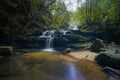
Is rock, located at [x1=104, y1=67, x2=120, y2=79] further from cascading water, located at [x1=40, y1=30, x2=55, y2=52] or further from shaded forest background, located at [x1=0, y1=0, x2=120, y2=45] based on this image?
cascading water, located at [x1=40, y1=30, x2=55, y2=52]

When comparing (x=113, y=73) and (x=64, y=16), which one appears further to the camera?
(x=64, y=16)

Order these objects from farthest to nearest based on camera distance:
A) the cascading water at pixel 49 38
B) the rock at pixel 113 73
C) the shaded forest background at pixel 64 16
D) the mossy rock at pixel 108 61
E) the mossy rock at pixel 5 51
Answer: the cascading water at pixel 49 38
the shaded forest background at pixel 64 16
the mossy rock at pixel 5 51
the mossy rock at pixel 108 61
the rock at pixel 113 73

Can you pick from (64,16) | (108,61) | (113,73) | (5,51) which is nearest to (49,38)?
(64,16)

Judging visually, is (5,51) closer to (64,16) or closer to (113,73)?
(113,73)

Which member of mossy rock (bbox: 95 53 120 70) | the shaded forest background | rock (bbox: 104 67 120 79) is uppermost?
the shaded forest background

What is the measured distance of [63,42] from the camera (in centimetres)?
2292

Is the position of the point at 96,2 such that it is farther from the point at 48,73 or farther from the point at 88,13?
the point at 48,73

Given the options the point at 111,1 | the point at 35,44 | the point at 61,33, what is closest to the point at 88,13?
the point at 111,1

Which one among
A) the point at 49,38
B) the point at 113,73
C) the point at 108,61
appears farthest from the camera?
the point at 49,38

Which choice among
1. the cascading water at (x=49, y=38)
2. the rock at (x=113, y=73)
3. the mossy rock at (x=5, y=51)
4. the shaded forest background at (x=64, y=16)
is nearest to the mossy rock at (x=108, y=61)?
the rock at (x=113, y=73)

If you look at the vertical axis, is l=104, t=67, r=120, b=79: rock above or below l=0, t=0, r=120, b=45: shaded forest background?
below

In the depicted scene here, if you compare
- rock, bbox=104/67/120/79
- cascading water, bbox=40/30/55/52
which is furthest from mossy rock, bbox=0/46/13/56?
rock, bbox=104/67/120/79

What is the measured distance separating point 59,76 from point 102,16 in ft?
81.8

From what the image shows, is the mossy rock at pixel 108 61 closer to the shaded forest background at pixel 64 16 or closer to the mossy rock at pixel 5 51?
the shaded forest background at pixel 64 16
